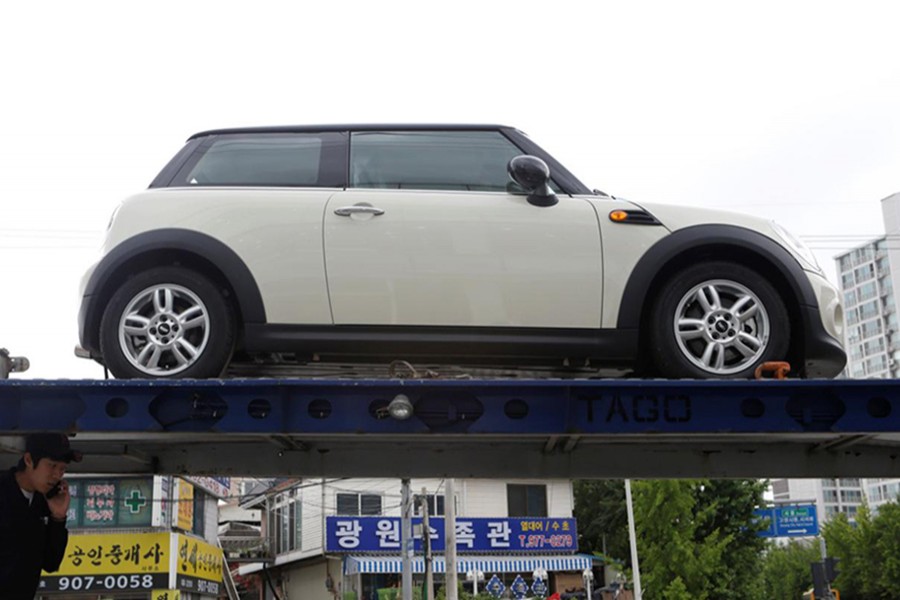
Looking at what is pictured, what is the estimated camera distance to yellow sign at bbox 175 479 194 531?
1003 inches

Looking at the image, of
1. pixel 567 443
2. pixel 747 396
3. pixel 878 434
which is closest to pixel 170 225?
pixel 567 443

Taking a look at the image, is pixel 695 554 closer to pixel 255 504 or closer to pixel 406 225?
pixel 255 504

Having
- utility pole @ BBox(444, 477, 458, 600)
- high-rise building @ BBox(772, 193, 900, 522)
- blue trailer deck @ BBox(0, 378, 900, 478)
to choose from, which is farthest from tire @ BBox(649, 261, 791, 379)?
high-rise building @ BBox(772, 193, 900, 522)

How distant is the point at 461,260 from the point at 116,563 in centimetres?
2140

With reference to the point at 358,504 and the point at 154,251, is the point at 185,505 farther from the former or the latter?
the point at 154,251

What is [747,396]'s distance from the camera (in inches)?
187

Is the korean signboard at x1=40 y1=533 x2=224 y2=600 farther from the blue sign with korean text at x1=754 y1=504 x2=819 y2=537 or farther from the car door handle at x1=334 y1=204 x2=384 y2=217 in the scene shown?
the car door handle at x1=334 y1=204 x2=384 y2=217

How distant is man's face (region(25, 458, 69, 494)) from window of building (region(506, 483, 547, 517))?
105 ft

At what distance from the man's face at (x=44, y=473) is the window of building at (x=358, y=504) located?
31857mm

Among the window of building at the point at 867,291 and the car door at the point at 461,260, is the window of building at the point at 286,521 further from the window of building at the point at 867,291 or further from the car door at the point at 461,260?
the window of building at the point at 867,291

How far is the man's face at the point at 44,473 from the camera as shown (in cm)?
441

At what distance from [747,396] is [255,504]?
39.4 meters

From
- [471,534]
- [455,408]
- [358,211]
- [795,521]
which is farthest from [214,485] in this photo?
[455,408]

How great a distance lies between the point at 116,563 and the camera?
24266mm
